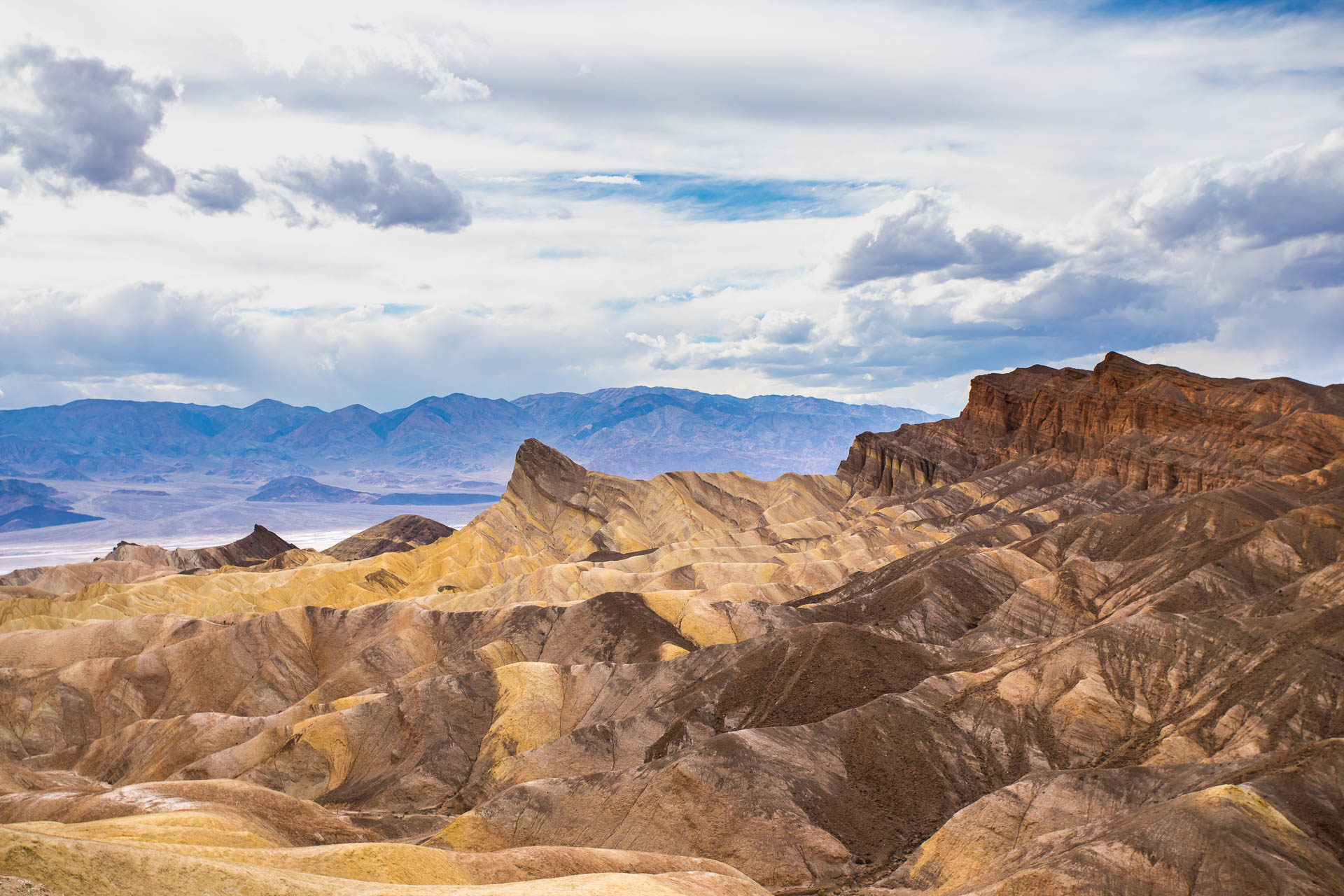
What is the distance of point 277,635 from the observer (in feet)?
272

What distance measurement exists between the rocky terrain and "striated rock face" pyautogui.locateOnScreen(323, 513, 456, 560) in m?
42.0

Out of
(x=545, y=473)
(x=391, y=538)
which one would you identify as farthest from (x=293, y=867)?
(x=391, y=538)

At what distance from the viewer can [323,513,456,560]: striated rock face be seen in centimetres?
16025

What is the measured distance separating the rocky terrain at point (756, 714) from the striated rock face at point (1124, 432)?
72 centimetres

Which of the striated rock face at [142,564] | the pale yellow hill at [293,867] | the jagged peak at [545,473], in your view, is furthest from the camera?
the jagged peak at [545,473]

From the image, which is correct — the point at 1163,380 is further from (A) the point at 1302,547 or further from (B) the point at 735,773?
(B) the point at 735,773

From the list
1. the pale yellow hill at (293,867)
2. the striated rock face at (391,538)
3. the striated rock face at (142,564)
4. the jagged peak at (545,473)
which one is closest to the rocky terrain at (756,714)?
the pale yellow hill at (293,867)

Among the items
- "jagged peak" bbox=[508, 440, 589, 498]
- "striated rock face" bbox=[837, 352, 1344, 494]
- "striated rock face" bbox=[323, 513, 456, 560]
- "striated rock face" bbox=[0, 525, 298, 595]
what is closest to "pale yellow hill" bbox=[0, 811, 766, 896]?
"striated rock face" bbox=[837, 352, 1344, 494]

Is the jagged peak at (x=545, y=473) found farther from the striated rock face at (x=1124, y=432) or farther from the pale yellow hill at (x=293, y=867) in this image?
the pale yellow hill at (x=293, y=867)

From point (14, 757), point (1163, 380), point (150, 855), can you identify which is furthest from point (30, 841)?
point (1163, 380)

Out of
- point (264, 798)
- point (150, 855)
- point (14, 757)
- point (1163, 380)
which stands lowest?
point (14, 757)

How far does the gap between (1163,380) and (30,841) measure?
136750mm

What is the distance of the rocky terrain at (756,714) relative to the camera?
33.1 m

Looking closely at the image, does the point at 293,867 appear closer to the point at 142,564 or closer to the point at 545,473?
the point at 545,473
